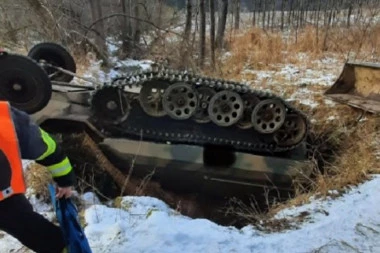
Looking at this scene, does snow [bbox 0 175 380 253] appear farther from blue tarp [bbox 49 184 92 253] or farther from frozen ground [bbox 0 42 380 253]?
blue tarp [bbox 49 184 92 253]

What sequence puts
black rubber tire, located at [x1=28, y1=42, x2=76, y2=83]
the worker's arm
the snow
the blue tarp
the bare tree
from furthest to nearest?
1. the bare tree
2. black rubber tire, located at [x1=28, y1=42, x2=76, y2=83]
3. the snow
4. the blue tarp
5. the worker's arm

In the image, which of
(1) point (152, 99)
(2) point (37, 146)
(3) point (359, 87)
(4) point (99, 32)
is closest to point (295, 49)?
(4) point (99, 32)

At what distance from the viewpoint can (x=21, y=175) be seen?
7.68ft

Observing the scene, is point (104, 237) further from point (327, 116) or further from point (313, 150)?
point (327, 116)

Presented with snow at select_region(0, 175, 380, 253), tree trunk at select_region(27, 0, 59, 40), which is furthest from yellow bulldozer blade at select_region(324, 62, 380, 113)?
tree trunk at select_region(27, 0, 59, 40)

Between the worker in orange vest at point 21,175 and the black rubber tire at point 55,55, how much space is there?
4.68 metres

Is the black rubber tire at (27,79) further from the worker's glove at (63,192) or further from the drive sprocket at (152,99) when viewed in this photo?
the worker's glove at (63,192)

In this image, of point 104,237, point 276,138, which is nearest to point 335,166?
point 276,138

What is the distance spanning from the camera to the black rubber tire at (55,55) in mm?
7023

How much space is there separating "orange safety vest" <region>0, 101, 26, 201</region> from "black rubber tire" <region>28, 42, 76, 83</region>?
4896mm

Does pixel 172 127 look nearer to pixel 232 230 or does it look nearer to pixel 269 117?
pixel 269 117

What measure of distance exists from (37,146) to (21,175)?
0.17 meters

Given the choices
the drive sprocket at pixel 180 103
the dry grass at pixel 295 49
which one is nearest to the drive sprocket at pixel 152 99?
the drive sprocket at pixel 180 103

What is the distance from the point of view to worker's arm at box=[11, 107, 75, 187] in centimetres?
238
